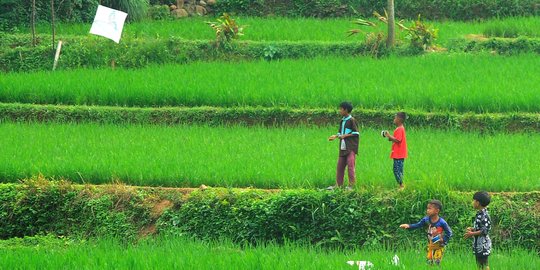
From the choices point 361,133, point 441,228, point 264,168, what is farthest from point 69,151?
point 441,228

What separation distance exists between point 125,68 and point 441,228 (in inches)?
371

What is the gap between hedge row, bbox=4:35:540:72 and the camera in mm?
17859

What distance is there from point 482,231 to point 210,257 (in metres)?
2.27

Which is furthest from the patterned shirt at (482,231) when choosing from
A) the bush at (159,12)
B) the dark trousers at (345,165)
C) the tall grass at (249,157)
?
the bush at (159,12)

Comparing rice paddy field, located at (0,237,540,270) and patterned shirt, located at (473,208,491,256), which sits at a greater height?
patterned shirt, located at (473,208,491,256)

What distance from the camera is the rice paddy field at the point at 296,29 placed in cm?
1878

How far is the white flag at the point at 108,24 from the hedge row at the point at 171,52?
435mm

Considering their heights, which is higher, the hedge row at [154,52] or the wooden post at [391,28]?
the wooden post at [391,28]

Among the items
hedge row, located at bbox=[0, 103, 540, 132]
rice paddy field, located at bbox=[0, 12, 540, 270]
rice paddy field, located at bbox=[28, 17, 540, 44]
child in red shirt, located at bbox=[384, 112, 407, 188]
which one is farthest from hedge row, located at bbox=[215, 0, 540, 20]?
child in red shirt, located at bbox=[384, 112, 407, 188]

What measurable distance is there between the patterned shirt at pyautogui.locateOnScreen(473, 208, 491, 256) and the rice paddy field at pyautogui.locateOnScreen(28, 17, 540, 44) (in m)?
9.52

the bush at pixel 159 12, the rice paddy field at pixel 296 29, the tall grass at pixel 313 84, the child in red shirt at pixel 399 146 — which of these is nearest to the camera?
the child in red shirt at pixel 399 146

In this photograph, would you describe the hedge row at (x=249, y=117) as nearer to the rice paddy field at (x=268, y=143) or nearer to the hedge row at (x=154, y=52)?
the rice paddy field at (x=268, y=143)

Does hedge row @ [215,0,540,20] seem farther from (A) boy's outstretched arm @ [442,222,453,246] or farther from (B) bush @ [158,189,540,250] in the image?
(A) boy's outstretched arm @ [442,222,453,246]

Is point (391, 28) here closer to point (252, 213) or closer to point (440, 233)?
point (252, 213)
